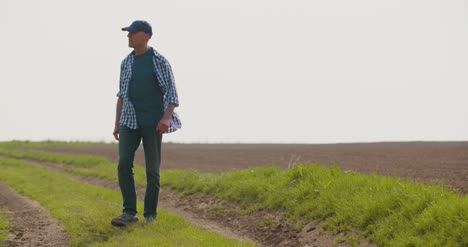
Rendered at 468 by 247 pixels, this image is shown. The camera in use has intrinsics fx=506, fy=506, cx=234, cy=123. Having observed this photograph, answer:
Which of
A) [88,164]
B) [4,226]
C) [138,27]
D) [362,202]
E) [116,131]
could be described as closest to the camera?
[362,202]

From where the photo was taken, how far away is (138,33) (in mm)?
6910

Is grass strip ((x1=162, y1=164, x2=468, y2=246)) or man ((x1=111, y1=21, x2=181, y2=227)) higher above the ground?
man ((x1=111, y1=21, x2=181, y2=227))

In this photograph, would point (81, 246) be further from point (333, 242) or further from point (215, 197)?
point (215, 197)

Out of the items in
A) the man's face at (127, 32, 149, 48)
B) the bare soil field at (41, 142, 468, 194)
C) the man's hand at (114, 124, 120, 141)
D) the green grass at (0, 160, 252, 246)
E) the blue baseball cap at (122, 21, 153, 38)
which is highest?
the blue baseball cap at (122, 21, 153, 38)

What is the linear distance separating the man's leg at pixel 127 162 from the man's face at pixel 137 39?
1.16 m

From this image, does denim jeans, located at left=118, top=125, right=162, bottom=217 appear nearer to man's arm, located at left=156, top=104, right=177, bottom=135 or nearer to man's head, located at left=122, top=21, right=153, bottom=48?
man's arm, located at left=156, top=104, right=177, bottom=135

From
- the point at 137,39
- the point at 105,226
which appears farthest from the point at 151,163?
the point at 137,39

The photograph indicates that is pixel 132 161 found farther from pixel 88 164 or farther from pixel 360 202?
pixel 88 164

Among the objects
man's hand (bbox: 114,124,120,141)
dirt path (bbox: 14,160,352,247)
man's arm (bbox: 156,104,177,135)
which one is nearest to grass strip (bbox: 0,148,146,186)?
dirt path (bbox: 14,160,352,247)

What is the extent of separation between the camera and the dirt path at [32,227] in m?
6.73

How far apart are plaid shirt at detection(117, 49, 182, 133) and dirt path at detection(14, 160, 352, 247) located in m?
1.96

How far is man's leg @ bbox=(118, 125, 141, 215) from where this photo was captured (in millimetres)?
6996

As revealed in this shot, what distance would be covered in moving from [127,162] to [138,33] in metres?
1.78

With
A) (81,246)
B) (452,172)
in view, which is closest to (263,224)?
(81,246)
